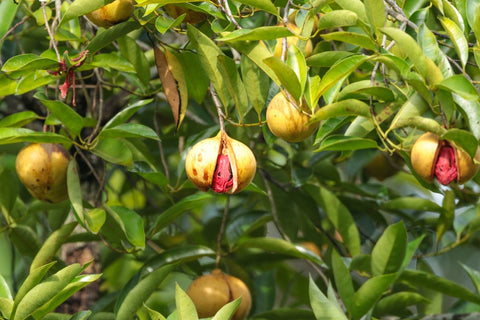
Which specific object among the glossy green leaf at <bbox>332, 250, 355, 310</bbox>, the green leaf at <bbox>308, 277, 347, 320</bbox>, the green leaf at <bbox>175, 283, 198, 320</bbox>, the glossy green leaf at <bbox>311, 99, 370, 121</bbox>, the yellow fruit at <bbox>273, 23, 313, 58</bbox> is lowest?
the glossy green leaf at <bbox>332, 250, 355, 310</bbox>

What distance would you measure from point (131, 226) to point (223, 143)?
1.31 ft

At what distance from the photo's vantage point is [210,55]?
1153 mm

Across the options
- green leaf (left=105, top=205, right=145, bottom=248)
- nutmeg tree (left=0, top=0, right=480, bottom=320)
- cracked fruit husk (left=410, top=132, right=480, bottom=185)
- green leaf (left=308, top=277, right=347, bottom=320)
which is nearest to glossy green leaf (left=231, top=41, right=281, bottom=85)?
nutmeg tree (left=0, top=0, right=480, bottom=320)

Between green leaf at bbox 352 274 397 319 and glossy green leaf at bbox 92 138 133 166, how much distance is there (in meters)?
0.45

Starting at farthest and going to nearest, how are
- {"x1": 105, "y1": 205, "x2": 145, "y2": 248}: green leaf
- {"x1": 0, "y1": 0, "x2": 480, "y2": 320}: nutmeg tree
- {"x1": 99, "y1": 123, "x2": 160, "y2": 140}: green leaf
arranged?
{"x1": 105, "y1": 205, "x2": 145, "y2": 248}: green leaf < {"x1": 99, "y1": 123, "x2": 160, "y2": 140}: green leaf < {"x1": 0, "y1": 0, "x2": 480, "y2": 320}: nutmeg tree

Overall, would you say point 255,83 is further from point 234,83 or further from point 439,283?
point 439,283

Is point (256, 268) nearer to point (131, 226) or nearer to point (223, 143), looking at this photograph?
point (131, 226)

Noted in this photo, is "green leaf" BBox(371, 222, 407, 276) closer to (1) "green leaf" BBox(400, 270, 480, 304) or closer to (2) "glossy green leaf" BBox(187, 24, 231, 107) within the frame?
(1) "green leaf" BBox(400, 270, 480, 304)

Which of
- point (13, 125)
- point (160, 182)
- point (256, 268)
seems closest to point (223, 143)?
point (160, 182)

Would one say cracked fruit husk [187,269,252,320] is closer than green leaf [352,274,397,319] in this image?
No

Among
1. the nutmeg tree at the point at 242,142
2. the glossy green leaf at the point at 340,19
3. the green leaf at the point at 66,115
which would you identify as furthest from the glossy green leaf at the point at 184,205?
the glossy green leaf at the point at 340,19

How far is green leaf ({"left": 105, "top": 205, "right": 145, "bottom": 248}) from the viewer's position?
55.1 inches

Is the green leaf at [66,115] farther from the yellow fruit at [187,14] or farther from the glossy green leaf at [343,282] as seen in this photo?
the glossy green leaf at [343,282]

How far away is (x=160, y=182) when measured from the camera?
4.86 ft
